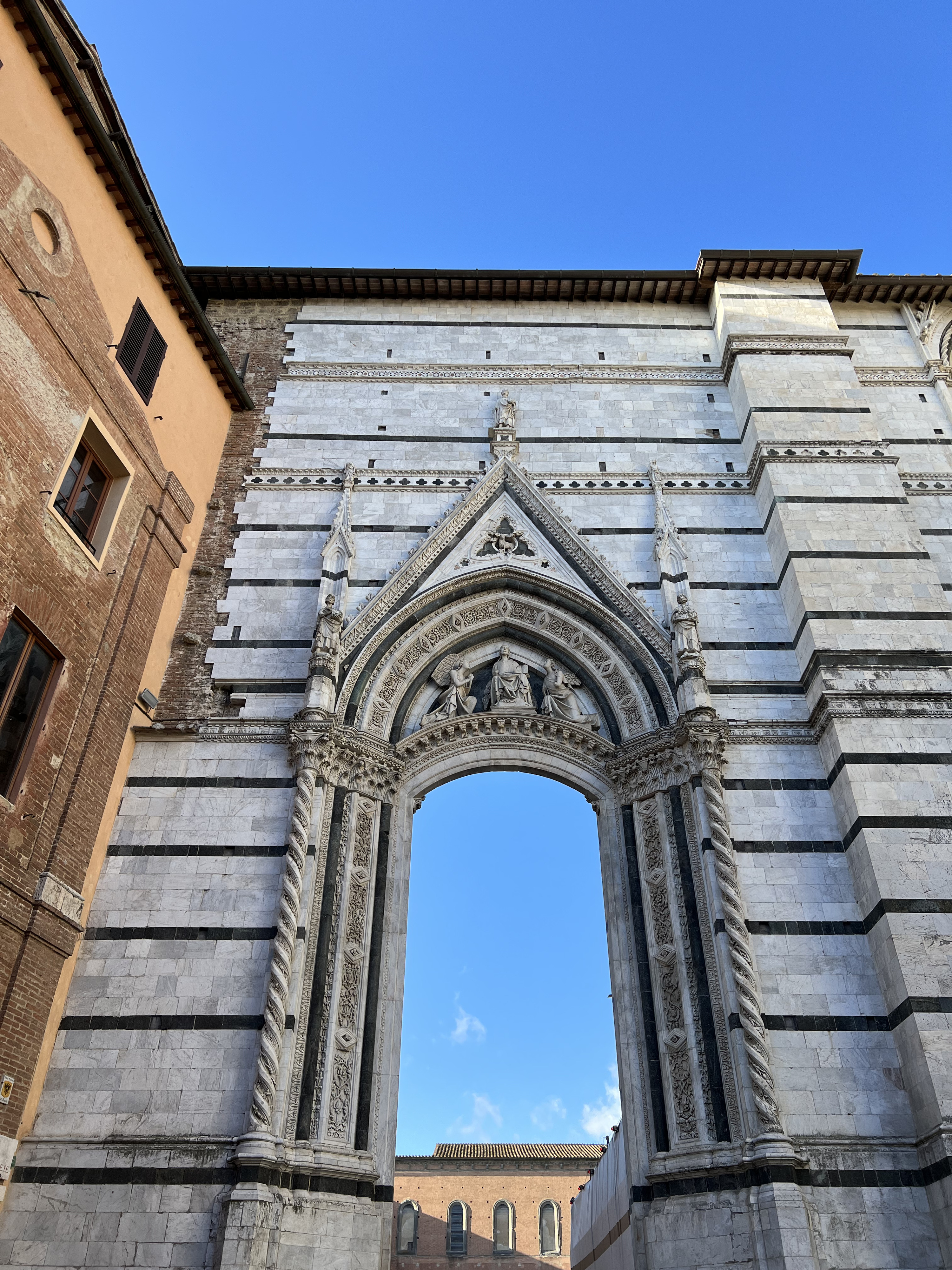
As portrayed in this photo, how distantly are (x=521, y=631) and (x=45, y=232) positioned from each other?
260 inches

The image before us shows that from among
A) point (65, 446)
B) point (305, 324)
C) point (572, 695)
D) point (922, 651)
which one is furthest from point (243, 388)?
point (922, 651)

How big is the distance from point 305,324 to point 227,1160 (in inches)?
460

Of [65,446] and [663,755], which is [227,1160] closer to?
[663,755]

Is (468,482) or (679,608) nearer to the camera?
(679,608)

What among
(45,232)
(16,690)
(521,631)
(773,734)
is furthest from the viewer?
(521,631)

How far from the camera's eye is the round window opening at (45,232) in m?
9.00

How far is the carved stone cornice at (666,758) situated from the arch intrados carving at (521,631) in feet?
1.17

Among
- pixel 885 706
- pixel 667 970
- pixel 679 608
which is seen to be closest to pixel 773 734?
pixel 885 706

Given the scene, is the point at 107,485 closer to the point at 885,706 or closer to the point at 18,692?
the point at 18,692

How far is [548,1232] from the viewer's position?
28.9 metres

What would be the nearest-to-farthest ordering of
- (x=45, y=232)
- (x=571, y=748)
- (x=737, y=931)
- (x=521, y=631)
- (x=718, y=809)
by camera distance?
(x=737, y=931) → (x=45, y=232) → (x=718, y=809) → (x=571, y=748) → (x=521, y=631)

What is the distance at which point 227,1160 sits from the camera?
7.86m

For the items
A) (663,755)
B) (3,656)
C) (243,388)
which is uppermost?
(243,388)

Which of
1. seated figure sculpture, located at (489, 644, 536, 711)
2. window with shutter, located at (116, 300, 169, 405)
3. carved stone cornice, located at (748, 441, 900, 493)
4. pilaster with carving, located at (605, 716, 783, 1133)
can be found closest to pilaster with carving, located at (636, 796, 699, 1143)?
pilaster with carving, located at (605, 716, 783, 1133)
